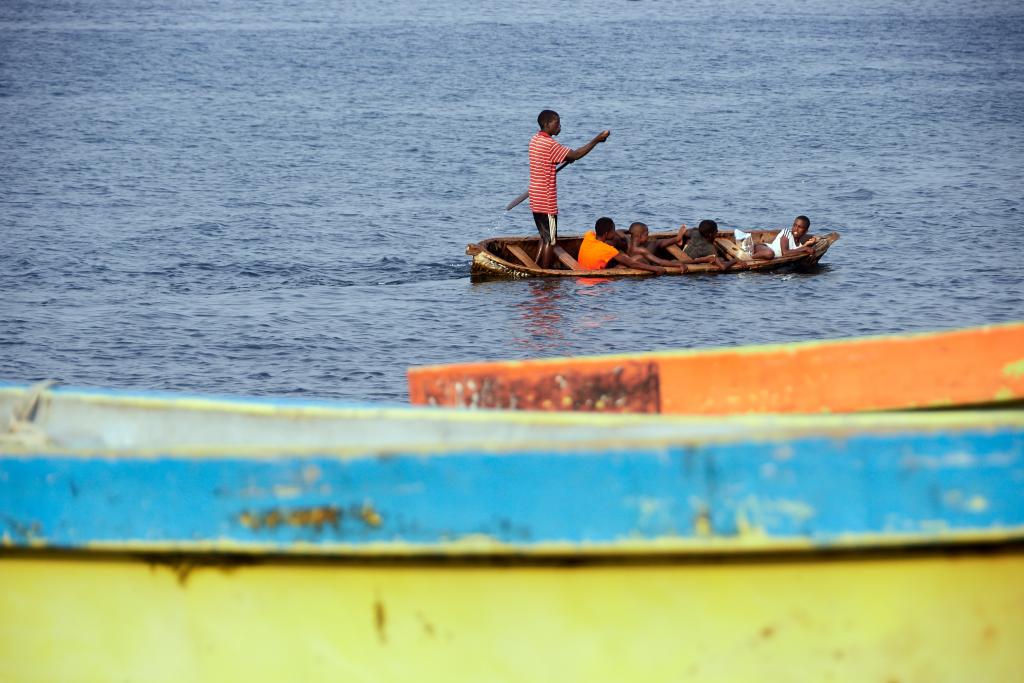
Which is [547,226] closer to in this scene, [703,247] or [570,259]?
[570,259]

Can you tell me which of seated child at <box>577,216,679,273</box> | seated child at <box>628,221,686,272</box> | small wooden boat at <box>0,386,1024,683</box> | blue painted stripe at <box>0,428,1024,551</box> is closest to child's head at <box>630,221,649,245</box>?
seated child at <box>628,221,686,272</box>

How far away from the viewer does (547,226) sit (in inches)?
648

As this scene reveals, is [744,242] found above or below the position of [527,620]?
above

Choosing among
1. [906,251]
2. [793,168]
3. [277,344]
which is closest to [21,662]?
[277,344]

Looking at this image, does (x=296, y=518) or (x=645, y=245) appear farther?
(x=645, y=245)

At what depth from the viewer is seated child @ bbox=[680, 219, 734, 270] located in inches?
650

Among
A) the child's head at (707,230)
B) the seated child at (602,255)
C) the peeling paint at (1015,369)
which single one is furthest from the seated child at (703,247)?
the peeling paint at (1015,369)

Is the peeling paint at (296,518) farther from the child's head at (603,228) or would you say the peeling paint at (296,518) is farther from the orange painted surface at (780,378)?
the child's head at (603,228)

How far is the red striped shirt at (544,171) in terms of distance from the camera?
632 inches

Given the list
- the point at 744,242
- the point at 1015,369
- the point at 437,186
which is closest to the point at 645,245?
the point at 744,242

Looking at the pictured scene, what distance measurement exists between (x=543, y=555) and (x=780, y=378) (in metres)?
1.89

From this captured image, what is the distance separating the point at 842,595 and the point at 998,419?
0.68 meters

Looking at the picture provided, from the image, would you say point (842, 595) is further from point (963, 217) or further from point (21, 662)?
point (963, 217)

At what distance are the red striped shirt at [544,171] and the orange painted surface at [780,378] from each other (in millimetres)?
10592
